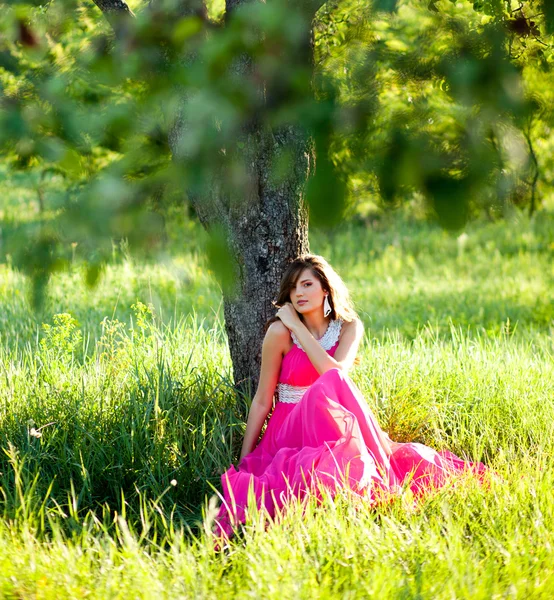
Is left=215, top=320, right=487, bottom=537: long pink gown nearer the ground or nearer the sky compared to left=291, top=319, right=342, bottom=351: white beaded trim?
nearer the ground

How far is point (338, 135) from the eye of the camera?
1.51m

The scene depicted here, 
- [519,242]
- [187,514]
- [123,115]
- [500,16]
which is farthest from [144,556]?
[519,242]

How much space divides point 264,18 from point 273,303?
2730 mm

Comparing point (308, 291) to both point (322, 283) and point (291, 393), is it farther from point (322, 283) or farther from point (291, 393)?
point (291, 393)

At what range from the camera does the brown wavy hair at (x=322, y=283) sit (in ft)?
13.5

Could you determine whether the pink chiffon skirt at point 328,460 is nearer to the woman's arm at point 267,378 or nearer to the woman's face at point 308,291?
the woman's arm at point 267,378

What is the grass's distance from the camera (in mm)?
2688

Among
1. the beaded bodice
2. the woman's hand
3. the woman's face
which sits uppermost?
the woman's face

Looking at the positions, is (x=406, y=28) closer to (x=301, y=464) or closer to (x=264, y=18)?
(x=264, y=18)

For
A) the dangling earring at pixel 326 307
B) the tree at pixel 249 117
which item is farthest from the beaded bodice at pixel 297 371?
the tree at pixel 249 117

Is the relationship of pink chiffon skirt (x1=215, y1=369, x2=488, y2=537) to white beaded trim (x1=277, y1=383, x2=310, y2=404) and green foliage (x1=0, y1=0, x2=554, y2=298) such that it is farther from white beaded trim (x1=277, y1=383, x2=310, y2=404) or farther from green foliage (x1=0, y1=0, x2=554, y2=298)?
green foliage (x1=0, y1=0, x2=554, y2=298)

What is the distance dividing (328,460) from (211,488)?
702 millimetres

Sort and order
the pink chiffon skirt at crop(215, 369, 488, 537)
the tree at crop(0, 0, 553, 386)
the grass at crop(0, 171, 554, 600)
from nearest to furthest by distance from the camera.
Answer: the tree at crop(0, 0, 553, 386) < the grass at crop(0, 171, 554, 600) < the pink chiffon skirt at crop(215, 369, 488, 537)

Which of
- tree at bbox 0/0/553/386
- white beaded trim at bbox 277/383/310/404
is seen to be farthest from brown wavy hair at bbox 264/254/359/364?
tree at bbox 0/0/553/386
